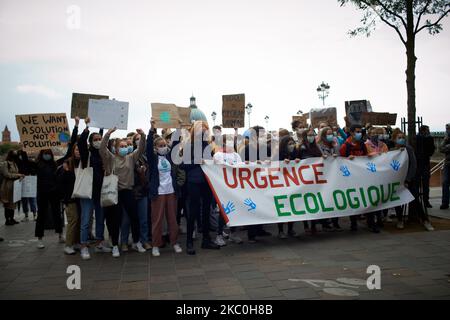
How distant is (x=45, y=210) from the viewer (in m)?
7.61

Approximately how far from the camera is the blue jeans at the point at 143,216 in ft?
23.6

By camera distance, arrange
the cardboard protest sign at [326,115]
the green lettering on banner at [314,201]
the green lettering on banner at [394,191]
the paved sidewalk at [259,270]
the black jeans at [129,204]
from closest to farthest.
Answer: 1. the paved sidewalk at [259,270]
2. the black jeans at [129,204]
3. the green lettering on banner at [314,201]
4. the green lettering on banner at [394,191]
5. the cardboard protest sign at [326,115]

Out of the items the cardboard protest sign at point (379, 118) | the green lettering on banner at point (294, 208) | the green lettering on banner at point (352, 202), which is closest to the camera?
the green lettering on banner at point (294, 208)

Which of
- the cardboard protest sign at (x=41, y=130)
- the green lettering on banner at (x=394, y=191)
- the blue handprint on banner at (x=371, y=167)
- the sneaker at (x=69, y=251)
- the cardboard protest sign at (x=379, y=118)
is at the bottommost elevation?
the sneaker at (x=69, y=251)

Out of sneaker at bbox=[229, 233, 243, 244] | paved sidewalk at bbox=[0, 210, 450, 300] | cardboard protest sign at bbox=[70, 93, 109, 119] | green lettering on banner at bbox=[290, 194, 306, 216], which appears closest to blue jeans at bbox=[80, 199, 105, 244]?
paved sidewalk at bbox=[0, 210, 450, 300]

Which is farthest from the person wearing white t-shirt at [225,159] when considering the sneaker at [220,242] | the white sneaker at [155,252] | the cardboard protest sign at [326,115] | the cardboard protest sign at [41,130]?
the cardboard protest sign at [326,115]

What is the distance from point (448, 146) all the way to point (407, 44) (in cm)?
343

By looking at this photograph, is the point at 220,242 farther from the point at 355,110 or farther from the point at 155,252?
the point at 355,110

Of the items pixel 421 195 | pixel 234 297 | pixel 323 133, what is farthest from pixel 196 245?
pixel 421 195

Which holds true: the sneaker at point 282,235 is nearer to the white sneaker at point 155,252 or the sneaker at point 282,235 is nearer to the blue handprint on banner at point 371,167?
the blue handprint on banner at point 371,167

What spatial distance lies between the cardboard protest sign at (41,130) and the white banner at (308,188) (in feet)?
11.9

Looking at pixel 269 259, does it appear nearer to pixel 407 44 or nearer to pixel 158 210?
pixel 158 210

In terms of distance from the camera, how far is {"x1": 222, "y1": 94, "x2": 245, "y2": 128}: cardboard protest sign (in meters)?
9.80

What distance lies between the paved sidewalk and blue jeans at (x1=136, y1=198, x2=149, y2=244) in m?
0.48
